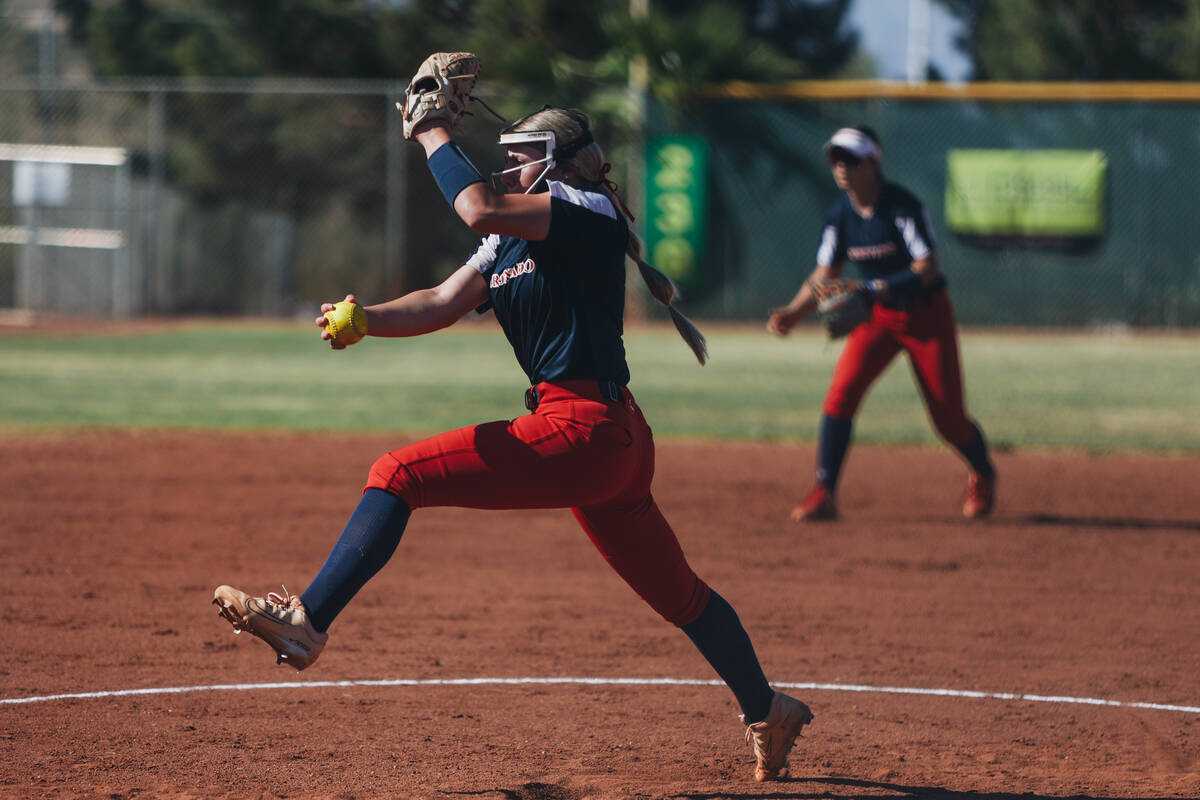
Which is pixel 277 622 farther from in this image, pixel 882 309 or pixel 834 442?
pixel 882 309

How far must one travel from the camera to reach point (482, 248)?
4367 mm

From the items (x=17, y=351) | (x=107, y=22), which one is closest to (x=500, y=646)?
(x=17, y=351)

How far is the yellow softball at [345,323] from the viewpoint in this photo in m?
4.00

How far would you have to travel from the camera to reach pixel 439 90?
4059 mm

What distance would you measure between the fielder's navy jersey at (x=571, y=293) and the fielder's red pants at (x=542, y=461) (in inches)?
2.9

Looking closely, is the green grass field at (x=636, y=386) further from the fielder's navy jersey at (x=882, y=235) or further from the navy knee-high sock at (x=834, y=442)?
the fielder's navy jersey at (x=882, y=235)

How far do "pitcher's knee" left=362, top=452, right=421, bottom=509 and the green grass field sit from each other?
8148 millimetres

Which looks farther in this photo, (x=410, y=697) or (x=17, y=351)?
(x=17, y=351)

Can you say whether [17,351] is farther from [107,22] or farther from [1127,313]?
[1127,313]

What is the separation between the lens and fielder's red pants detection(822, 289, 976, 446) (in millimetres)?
8656

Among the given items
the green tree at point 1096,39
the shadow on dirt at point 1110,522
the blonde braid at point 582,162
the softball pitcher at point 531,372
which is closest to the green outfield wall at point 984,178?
the green tree at point 1096,39

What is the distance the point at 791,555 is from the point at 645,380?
8.19 metres

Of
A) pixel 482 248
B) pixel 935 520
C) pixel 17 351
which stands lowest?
pixel 17 351

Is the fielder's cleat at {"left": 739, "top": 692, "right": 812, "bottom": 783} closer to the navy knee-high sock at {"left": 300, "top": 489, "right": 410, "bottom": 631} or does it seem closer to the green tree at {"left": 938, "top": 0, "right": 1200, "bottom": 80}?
the navy knee-high sock at {"left": 300, "top": 489, "right": 410, "bottom": 631}
